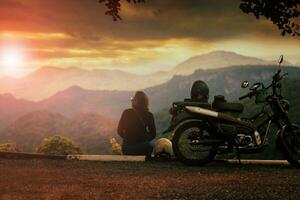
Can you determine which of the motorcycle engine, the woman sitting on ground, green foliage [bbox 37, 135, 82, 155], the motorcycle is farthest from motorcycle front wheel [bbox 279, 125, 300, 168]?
green foliage [bbox 37, 135, 82, 155]

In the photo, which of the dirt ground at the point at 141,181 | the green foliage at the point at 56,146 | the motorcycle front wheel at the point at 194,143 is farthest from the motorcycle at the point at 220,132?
the green foliage at the point at 56,146

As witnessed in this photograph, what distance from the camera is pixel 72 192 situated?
9.53m

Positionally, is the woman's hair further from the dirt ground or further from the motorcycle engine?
the motorcycle engine

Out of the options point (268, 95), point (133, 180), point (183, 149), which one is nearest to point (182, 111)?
point (183, 149)

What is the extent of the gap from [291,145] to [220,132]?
4.99 ft

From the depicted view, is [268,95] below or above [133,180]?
above

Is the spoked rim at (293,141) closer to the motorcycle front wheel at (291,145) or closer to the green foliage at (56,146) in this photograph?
the motorcycle front wheel at (291,145)

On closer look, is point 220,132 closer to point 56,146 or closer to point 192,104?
point 192,104

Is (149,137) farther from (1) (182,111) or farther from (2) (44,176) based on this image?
(2) (44,176)

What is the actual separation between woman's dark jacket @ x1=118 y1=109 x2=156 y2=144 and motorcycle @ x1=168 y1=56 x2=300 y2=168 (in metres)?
1.57

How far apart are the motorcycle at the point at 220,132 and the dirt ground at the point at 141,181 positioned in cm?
34

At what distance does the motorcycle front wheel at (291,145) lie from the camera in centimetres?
1311

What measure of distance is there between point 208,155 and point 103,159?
8.66 feet

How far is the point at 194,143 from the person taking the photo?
13.0 m
